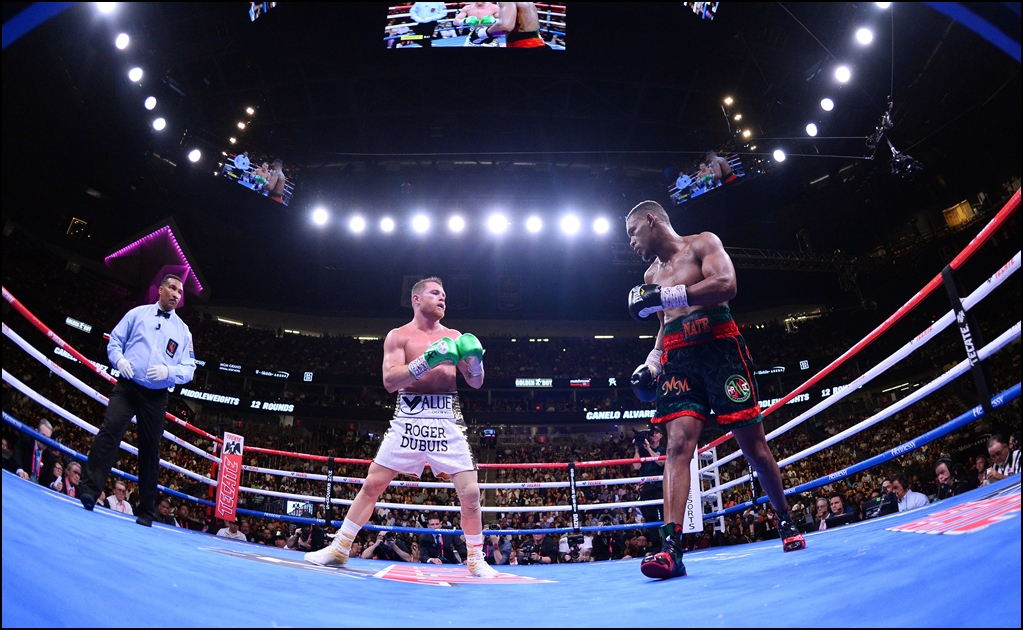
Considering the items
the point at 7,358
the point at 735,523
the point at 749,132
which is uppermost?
the point at 749,132

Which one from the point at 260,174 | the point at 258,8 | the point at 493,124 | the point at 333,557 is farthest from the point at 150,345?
the point at 493,124

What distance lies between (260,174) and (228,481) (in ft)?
30.1

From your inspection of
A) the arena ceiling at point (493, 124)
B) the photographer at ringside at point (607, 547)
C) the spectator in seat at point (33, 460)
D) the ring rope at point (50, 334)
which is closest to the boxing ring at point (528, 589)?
the ring rope at point (50, 334)

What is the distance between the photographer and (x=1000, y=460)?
546cm

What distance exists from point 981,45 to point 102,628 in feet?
44.9

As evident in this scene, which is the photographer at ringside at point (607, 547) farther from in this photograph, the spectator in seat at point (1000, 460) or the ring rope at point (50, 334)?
the ring rope at point (50, 334)

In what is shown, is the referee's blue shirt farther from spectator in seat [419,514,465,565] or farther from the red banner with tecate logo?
spectator in seat [419,514,465,565]

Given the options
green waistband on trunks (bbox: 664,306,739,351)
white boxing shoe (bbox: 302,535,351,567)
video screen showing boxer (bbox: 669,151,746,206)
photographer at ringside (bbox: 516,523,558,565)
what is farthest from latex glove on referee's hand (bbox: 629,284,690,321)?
video screen showing boxer (bbox: 669,151,746,206)

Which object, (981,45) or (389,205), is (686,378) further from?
(389,205)

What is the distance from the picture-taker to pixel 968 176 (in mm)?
14281

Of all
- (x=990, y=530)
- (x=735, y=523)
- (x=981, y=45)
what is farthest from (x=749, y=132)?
(x=990, y=530)

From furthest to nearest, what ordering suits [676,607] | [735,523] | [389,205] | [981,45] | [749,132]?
[389,205]
[749,132]
[981,45]
[735,523]
[676,607]

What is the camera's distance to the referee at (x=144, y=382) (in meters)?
3.01

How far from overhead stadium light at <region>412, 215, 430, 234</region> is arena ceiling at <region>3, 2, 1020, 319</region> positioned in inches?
13.3
